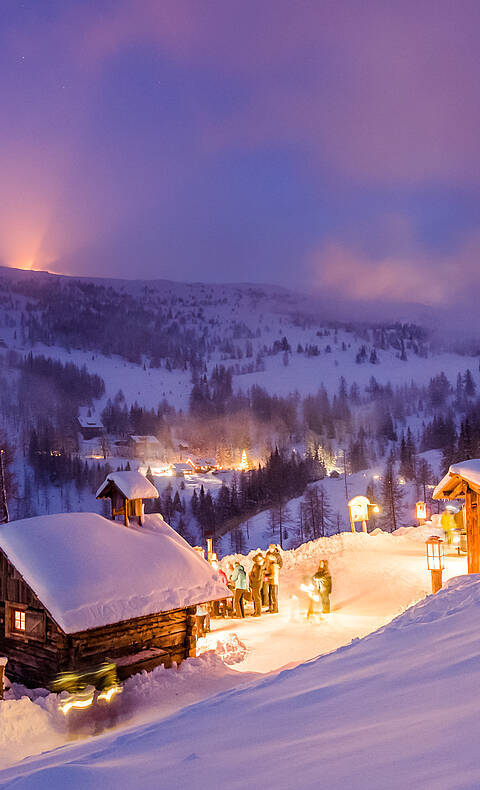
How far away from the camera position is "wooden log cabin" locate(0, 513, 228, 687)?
11516mm

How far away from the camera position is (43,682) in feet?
38.5

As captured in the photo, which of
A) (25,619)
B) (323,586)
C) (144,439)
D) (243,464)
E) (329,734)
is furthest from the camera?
(144,439)

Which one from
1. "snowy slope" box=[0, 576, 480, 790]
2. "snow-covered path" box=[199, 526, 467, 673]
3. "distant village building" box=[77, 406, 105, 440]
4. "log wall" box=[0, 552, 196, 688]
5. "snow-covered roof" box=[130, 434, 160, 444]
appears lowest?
"snow-covered path" box=[199, 526, 467, 673]

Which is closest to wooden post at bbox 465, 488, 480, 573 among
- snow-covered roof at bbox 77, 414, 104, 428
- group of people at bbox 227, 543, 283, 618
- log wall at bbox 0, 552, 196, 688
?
group of people at bbox 227, 543, 283, 618

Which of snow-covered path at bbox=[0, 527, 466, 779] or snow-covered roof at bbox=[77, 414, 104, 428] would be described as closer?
snow-covered path at bbox=[0, 527, 466, 779]

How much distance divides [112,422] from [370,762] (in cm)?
17156

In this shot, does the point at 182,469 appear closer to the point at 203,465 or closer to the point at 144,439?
the point at 203,465

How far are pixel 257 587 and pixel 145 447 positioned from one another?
13123 centimetres

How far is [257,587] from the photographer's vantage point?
17.8 m

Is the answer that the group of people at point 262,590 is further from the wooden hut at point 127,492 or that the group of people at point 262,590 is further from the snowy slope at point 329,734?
the snowy slope at point 329,734

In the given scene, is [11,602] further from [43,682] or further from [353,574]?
[353,574]

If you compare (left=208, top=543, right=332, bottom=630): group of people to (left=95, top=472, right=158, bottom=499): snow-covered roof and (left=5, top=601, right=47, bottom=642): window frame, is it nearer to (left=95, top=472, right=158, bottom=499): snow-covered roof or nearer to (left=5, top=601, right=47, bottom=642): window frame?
(left=95, top=472, right=158, bottom=499): snow-covered roof

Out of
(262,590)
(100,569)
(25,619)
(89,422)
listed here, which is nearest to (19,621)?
(25,619)

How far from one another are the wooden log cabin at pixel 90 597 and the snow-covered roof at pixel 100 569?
0.02m
